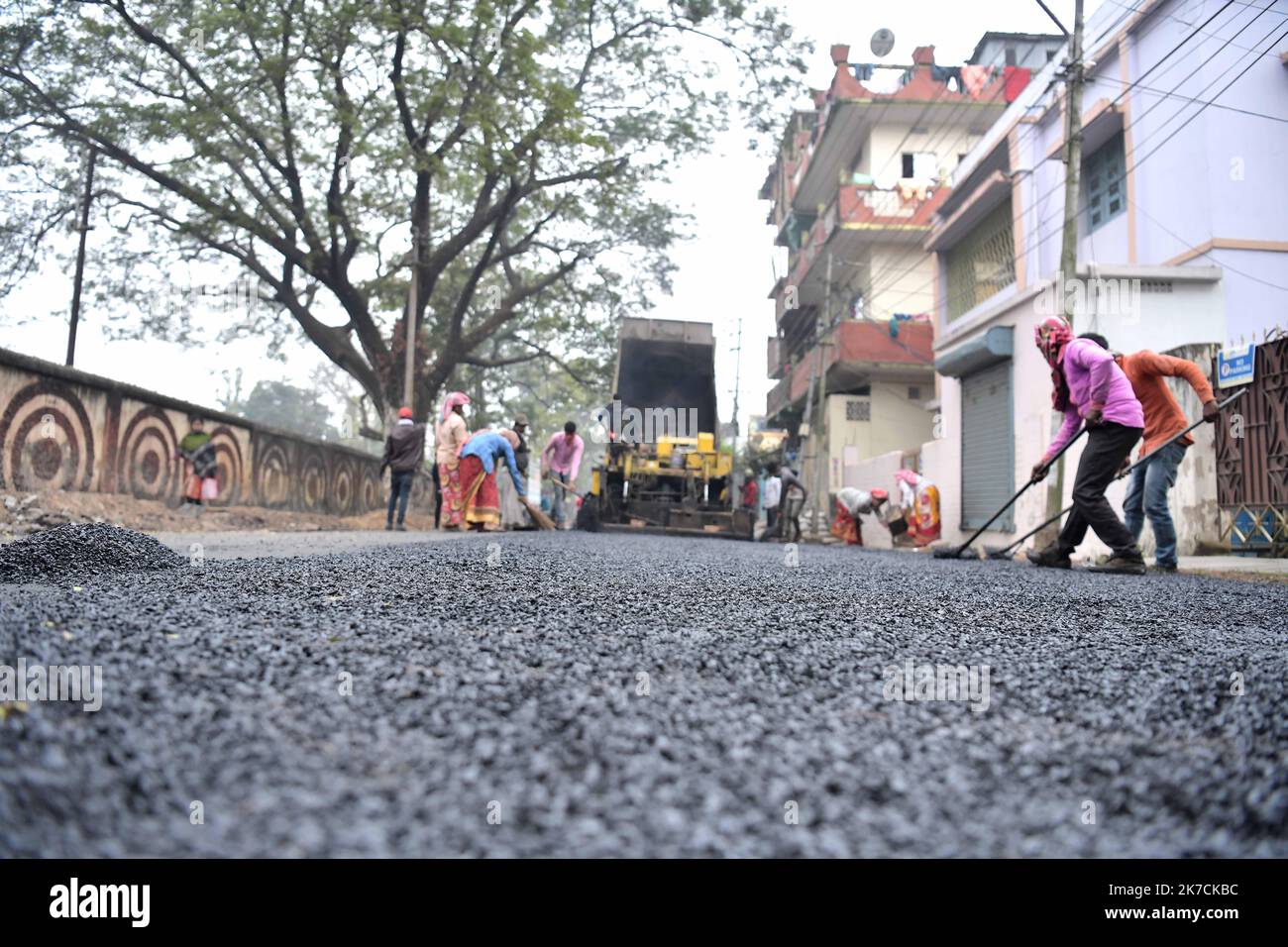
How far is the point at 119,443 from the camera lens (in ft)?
35.0

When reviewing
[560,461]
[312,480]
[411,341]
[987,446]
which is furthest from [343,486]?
[987,446]

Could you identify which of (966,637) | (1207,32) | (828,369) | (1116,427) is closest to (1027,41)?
(828,369)

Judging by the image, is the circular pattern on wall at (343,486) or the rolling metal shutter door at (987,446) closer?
the rolling metal shutter door at (987,446)

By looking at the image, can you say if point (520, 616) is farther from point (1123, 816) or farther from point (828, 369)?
point (828, 369)

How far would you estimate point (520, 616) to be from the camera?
2760 millimetres

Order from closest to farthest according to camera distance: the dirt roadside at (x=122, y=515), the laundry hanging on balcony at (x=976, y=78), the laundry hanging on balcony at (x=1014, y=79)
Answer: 1. the dirt roadside at (x=122, y=515)
2. the laundry hanging on balcony at (x=1014, y=79)
3. the laundry hanging on balcony at (x=976, y=78)

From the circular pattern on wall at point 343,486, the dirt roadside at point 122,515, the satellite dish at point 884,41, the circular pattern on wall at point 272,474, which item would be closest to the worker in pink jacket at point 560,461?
the dirt roadside at point 122,515

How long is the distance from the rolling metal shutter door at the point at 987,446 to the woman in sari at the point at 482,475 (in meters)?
7.08

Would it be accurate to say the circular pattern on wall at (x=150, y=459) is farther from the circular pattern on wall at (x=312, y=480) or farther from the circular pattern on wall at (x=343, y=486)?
the circular pattern on wall at (x=343, y=486)

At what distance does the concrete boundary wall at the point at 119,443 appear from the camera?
29.1 feet

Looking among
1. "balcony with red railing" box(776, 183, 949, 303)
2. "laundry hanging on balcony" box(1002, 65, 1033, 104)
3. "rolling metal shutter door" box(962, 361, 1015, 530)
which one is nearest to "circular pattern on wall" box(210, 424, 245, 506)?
"rolling metal shutter door" box(962, 361, 1015, 530)

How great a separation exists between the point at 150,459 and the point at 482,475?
469 centimetres
